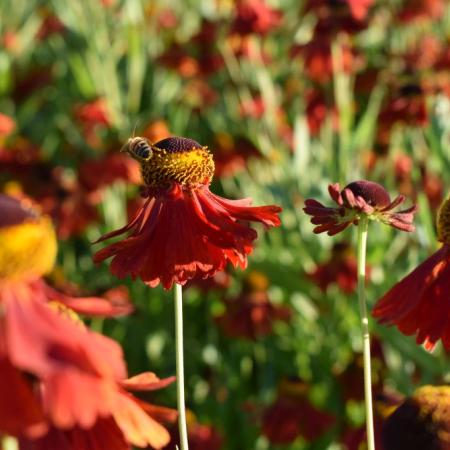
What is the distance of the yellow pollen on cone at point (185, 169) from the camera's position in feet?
2.85

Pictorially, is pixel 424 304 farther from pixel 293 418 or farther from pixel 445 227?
pixel 293 418

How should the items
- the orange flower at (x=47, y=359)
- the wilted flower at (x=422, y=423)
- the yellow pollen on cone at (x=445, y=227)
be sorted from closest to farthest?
the orange flower at (x=47, y=359)
the wilted flower at (x=422, y=423)
the yellow pollen on cone at (x=445, y=227)

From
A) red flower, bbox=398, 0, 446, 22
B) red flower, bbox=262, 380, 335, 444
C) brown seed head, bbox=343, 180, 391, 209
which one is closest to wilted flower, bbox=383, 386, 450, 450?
brown seed head, bbox=343, 180, 391, 209

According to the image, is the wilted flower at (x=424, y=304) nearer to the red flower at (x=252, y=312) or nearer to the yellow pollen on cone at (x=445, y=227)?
the yellow pollen on cone at (x=445, y=227)

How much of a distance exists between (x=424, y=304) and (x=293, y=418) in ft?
3.66

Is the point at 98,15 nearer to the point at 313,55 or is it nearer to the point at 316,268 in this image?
the point at 313,55

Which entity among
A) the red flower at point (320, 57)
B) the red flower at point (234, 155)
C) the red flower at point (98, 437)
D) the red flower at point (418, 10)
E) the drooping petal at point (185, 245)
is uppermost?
the red flower at point (418, 10)

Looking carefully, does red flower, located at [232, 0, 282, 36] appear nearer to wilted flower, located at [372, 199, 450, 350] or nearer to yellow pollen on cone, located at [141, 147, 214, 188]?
yellow pollen on cone, located at [141, 147, 214, 188]

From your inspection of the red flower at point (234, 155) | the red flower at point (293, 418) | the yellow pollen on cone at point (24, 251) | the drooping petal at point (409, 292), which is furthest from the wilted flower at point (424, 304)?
the red flower at point (234, 155)

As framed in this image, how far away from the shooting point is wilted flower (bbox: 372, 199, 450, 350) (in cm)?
72

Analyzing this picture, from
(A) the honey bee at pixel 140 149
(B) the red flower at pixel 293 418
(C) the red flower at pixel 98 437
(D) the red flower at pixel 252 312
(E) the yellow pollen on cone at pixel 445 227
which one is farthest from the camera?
(D) the red flower at pixel 252 312

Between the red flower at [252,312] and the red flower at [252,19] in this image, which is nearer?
the red flower at [252,312]

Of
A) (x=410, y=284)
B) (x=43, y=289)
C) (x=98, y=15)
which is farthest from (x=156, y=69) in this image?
(x=43, y=289)

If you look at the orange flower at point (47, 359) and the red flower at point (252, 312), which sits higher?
the red flower at point (252, 312)
